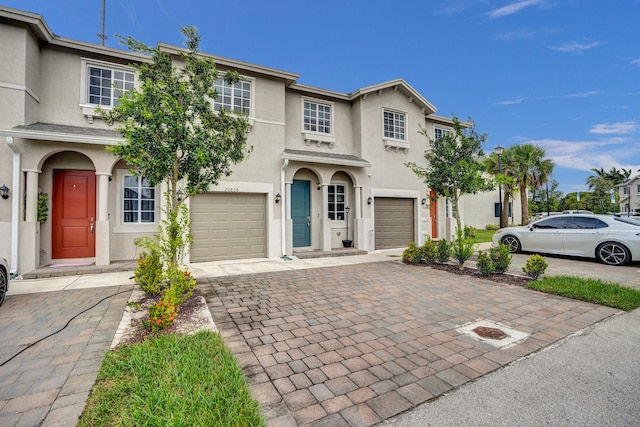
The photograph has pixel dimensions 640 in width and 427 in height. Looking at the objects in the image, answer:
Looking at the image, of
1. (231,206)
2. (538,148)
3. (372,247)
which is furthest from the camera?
(538,148)

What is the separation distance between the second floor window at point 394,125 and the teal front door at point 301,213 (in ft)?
14.1

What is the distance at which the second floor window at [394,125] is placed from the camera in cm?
1219

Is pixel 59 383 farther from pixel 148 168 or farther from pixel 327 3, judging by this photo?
pixel 327 3

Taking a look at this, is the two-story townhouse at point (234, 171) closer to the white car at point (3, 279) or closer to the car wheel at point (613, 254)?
the white car at point (3, 279)

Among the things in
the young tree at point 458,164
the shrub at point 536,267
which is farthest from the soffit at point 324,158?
the shrub at point 536,267

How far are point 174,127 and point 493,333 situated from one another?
18.2 ft

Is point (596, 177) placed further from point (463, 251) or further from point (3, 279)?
point (3, 279)

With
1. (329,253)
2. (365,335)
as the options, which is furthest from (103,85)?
(365,335)

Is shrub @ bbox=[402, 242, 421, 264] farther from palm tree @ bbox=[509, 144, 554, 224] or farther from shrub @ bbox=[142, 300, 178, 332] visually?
palm tree @ bbox=[509, 144, 554, 224]

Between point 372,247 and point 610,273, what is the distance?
6717 mm

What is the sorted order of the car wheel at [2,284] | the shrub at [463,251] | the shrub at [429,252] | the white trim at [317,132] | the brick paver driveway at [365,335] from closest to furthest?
the brick paver driveway at [365,335] < the car wheel at [2,284] < the shrub at [463,251] < the shrub at [429,252] < the white trim at [317,132]

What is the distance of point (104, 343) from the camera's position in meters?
3.49

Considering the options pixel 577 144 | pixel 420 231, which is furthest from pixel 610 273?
pixel 577 144

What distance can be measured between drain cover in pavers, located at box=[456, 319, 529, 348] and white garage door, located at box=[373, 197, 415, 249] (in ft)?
25.6
